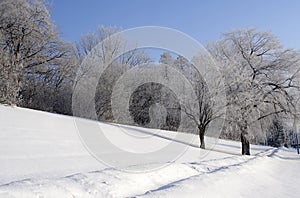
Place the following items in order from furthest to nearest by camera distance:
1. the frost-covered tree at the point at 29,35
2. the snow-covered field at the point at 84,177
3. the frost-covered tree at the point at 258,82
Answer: the frost-covered tree at the point at 29,35 → the frost-covered tree at the point at 258,82 → the snow-covered field at the point at 84,177

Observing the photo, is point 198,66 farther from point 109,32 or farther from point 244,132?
point 109,32

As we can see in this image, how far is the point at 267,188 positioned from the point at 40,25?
2377 cm

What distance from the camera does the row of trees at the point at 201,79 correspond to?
636 inches

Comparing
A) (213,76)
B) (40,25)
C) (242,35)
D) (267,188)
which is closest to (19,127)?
(267,188)

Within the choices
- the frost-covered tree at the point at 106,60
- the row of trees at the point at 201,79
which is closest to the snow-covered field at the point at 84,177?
the row of trees at the point at 201,79

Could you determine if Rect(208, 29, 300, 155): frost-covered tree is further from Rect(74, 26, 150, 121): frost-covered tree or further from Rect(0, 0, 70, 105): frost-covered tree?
Rect(0, 0, 70, 105): frost-covered tree

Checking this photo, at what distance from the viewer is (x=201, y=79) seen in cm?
1747

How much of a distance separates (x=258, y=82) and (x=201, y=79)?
3.56 meters

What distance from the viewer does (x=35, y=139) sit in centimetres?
794

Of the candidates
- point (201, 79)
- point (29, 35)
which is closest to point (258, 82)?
point (201, 79)

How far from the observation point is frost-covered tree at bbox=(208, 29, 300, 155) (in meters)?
16.1

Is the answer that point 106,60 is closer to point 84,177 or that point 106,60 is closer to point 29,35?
point 29,35

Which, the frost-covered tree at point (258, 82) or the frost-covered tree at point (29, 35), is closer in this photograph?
the frost-covered tree at point (258, 82)

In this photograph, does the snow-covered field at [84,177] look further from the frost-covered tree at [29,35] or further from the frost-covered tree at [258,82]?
the frost-covered tree at [29,35]
